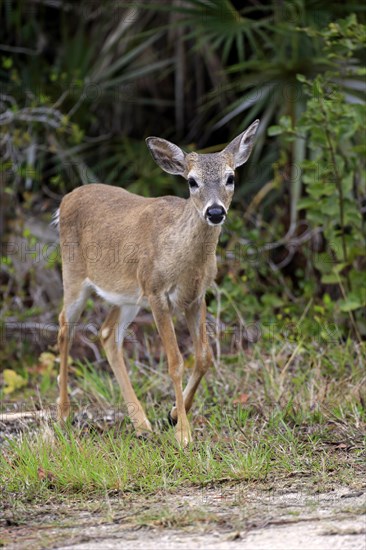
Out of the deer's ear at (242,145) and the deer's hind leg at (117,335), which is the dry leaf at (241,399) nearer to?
the deer's hind leg at (117,335)

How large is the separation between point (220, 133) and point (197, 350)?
5570 millimetres

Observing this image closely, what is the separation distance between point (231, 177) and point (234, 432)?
5.28ft

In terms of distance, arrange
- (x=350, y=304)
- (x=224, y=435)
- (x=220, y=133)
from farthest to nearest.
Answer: (x=220, y=133) < (x=350, y=304) < (x=224, y=435)

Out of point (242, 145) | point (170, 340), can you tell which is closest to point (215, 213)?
point (242, 145)

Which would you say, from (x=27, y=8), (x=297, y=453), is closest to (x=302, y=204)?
(x=297, y=453)

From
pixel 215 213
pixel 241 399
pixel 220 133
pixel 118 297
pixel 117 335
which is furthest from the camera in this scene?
pixel 220 133

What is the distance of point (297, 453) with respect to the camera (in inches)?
244

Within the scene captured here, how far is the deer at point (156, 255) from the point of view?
6.77m

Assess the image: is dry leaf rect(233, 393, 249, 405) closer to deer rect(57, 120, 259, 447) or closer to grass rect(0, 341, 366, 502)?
grass rect(0, 341, 366, 502)

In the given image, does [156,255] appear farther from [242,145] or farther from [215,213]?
[242,145]

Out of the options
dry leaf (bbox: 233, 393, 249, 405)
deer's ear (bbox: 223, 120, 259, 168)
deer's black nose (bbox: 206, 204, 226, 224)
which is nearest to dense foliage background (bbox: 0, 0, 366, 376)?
dry leaf (bbox: 233, 393, 249, 405)

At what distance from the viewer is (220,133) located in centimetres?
1221

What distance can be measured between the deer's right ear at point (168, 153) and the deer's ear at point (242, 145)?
0.31 m

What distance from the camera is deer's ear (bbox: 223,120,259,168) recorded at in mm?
7031
